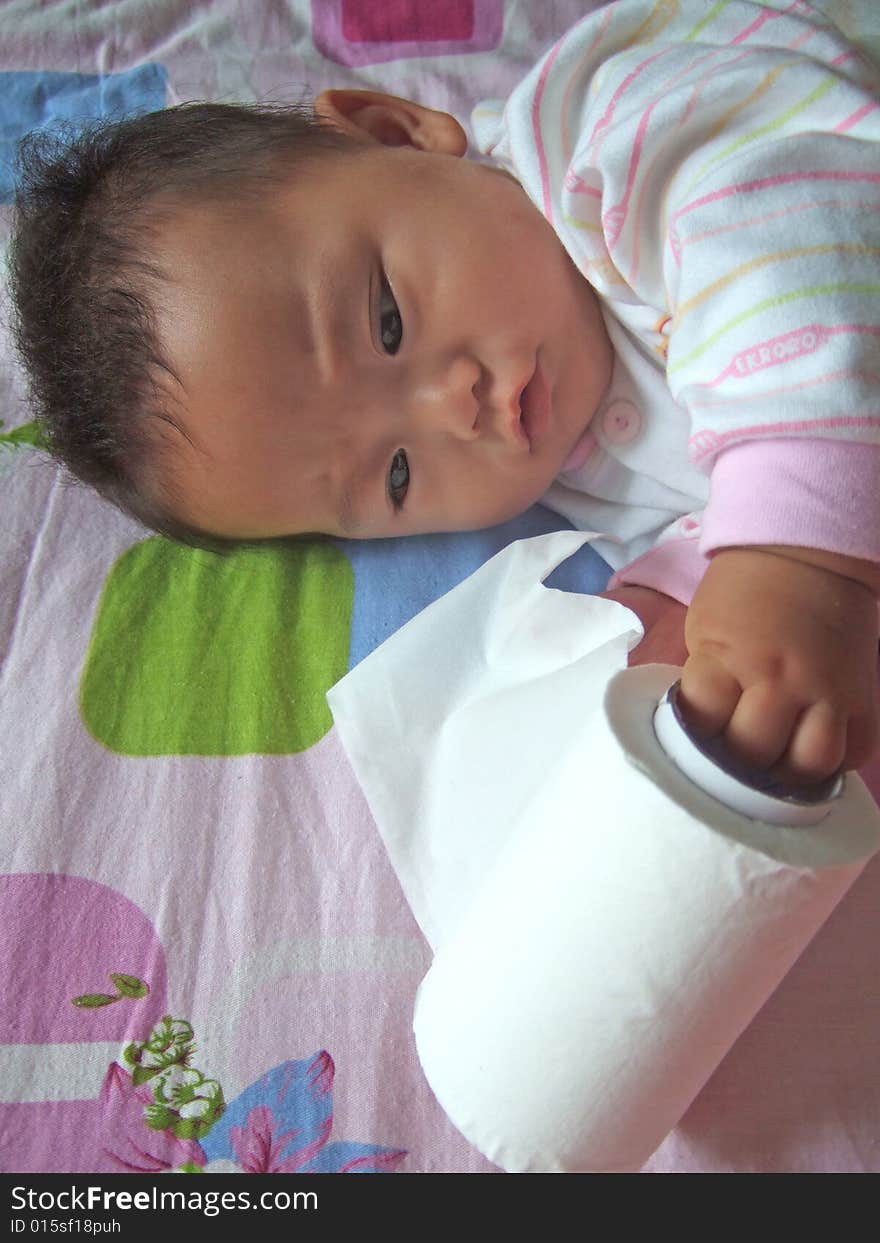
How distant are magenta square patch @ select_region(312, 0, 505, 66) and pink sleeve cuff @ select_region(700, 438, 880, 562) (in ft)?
2.72

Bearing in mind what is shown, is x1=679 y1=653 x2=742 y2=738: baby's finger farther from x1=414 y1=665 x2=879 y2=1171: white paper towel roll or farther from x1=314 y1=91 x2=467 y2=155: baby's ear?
x1=314 y1=91 x2=467 y2=155: baby's ear

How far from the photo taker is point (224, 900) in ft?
2.43

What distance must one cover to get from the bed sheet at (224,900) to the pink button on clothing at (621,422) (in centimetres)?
11

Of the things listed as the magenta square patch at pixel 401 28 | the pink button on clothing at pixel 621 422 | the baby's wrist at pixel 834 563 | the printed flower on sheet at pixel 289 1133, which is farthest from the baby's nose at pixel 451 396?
the magenta square patch at pixel 401 28

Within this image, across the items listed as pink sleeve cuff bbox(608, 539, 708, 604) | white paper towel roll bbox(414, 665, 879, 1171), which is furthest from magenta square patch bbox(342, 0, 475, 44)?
white paper towel roll bbox(414, 665, 879, 1171)

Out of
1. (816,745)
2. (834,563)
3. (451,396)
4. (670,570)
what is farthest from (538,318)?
(816,745)

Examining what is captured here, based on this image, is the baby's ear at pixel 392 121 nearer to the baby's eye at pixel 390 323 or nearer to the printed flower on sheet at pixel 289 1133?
the baby's eye at pixel 390 323

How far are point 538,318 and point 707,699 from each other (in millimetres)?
406

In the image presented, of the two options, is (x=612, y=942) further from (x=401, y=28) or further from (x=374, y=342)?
(x=401, y=28)

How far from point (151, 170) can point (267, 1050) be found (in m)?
0.65

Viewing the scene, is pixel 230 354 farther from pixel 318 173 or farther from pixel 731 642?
pixel 731 642

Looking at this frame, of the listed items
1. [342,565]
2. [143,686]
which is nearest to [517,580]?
[342,565]

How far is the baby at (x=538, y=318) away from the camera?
625mm

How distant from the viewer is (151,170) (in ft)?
2.79
